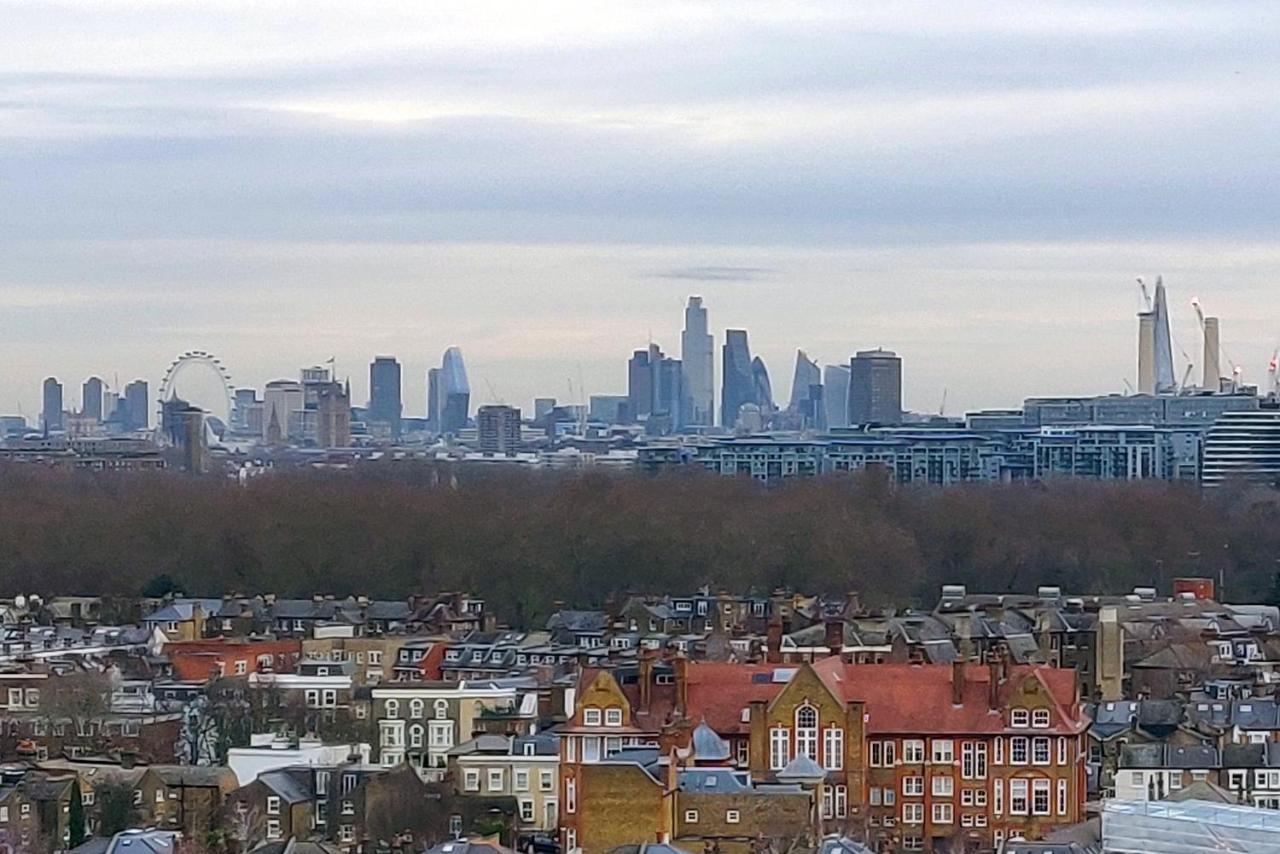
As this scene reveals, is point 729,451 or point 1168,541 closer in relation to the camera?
point 1168,541

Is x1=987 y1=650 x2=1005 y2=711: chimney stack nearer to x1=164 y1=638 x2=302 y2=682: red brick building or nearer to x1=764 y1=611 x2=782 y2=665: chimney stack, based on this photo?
x1=764 y1=611 x2=782 y2=665: chimney stack

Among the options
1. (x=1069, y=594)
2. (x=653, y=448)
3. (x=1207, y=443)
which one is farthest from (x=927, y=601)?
(x=653, y=448)

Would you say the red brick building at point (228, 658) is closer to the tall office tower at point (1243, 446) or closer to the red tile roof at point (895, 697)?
the red tile roof at point (895, 697)

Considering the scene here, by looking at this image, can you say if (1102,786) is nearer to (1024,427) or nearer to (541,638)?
(541,638)

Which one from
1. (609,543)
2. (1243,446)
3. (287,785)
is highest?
(1243,446)

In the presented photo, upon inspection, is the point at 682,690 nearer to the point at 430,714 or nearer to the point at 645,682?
the point at 645,682

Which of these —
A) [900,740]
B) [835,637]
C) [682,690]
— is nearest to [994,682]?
[900,740]
